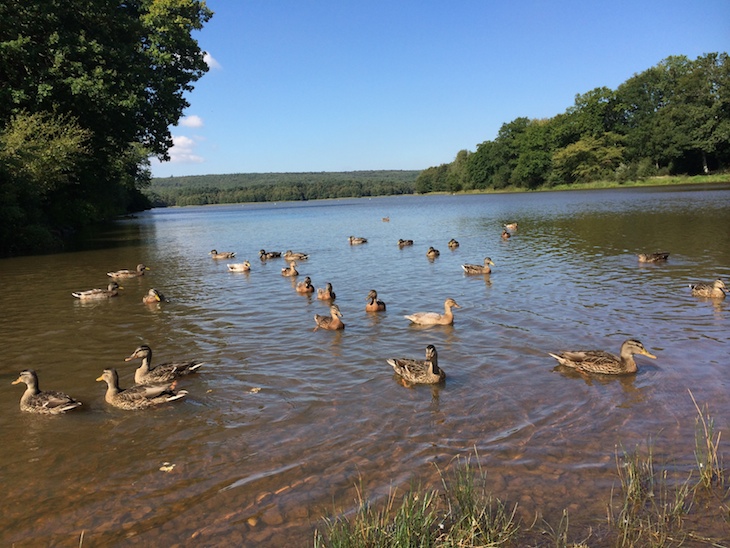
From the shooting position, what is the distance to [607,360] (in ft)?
28.0

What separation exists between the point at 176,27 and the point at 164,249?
57.2 feet

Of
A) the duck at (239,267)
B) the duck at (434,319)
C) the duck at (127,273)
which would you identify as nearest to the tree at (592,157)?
the duck at (239,267)

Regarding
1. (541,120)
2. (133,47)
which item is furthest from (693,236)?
(541,120)

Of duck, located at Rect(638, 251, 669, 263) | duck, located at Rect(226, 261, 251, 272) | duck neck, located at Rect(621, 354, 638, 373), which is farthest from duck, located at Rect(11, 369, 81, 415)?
duck, located at Rect(638, 251, 669, 263)

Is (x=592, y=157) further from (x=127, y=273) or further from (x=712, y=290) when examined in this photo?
(x=127, y=273)

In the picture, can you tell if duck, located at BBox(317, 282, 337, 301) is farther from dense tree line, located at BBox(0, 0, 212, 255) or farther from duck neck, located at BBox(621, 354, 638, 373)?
dense tree line, located at BBox(0, 0, 212, 255)

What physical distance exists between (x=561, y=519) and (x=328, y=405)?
3830 mm

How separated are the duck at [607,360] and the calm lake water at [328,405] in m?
0.23

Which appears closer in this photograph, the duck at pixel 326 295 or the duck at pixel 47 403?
the duck at pixel 47 403

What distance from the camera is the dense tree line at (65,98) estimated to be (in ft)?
89.9

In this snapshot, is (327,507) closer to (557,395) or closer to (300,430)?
(300,430)

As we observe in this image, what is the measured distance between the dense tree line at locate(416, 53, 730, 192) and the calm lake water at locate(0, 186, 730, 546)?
2943 inches

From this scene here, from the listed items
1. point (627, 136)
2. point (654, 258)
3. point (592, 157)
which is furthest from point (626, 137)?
point (654, 258)

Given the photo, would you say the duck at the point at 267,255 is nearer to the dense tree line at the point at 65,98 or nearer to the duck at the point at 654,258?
the dense tree line at the point at 65,98
